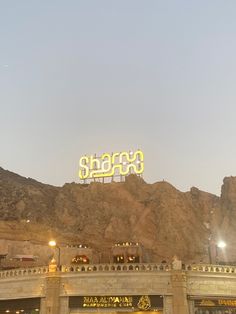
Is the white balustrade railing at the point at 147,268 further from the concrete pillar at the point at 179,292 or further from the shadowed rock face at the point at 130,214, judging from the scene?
the shadowed rock face at the point at 130,214

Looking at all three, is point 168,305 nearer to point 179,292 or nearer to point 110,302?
point 179,292

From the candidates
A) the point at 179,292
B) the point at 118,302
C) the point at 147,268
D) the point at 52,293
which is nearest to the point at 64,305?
the point at 52,293

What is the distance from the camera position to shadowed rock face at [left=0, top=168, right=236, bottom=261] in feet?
347

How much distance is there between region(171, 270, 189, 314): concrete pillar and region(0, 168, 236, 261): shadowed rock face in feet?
194

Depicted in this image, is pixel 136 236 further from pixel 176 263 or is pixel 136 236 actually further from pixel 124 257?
pixel 176 263

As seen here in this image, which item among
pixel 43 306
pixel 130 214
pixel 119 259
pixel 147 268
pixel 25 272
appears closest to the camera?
pixel 147 268

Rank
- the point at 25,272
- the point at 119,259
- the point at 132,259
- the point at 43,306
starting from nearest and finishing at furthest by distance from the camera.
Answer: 1. the point at 43,306
2. the point at 25,272
3. the point at 132,259
4. the point at 119,259

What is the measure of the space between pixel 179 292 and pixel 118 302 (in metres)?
6.01

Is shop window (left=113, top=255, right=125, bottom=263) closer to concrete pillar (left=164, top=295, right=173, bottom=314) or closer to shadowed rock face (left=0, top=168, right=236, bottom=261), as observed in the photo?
shadowed rock face (left=0, top=168, right=236, bottom=261)

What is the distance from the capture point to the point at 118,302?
38625 mm

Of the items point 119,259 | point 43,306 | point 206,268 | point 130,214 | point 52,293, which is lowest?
point 43,306

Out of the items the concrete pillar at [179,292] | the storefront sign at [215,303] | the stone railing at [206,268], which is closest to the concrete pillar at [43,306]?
the concrete pillar at [179,292]

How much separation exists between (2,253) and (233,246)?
5444 cm

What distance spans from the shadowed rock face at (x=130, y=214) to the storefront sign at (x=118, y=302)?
5597 centimetres
